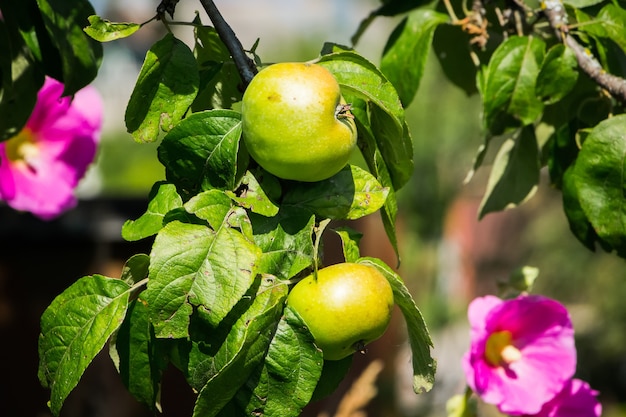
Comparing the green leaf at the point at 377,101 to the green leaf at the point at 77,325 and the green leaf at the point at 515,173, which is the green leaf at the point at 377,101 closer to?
the green leaf at the point at 77,325

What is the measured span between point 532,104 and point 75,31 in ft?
1.66

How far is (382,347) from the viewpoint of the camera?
14.2 feet

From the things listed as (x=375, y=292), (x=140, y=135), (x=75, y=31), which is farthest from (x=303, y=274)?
(x=75, y=31)

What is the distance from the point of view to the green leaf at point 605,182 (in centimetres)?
85

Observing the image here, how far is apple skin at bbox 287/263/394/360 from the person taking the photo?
2.07ft

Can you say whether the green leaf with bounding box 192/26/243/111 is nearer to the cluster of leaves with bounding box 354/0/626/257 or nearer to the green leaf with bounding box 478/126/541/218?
the cluster of leaves with bounding box 354/0/626/257

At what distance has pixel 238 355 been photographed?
0.58m

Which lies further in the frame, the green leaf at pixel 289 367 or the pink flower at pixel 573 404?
the pink flower at pixel 573 404

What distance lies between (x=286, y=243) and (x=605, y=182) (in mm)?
404

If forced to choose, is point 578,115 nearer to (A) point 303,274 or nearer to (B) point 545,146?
(B) point 545,146

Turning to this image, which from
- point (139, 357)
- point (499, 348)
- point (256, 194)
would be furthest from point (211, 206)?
point (499, 348)

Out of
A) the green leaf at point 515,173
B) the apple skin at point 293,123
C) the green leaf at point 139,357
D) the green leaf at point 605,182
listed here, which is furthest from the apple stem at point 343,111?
the green leaf at point 515,173

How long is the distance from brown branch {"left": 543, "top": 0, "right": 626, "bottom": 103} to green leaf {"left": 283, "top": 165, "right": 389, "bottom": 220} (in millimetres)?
355

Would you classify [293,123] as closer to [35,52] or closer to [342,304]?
[342,304]
